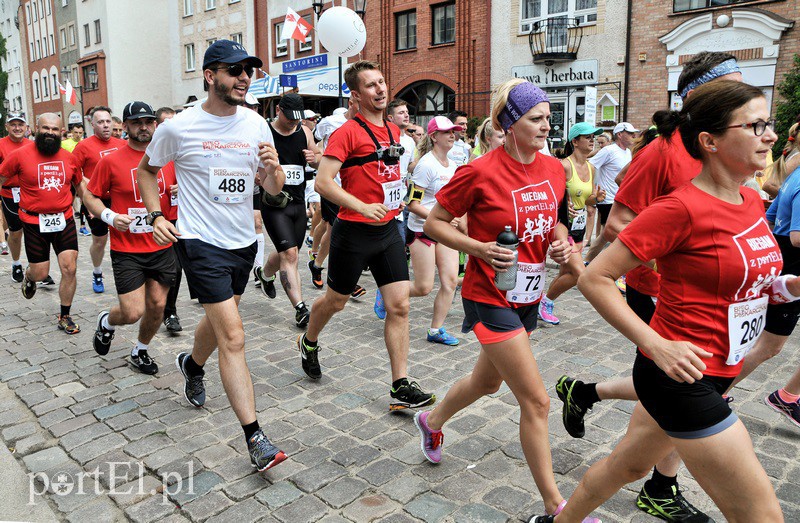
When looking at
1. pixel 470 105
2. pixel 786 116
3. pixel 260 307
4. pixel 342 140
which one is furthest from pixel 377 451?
pixel 470 105

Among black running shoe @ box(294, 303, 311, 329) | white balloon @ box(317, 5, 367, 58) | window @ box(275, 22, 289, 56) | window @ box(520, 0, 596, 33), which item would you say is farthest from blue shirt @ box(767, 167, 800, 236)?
window @ box(275, 22, 289, 56)

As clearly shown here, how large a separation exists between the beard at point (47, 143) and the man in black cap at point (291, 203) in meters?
2.40

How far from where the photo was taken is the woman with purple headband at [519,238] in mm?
2842

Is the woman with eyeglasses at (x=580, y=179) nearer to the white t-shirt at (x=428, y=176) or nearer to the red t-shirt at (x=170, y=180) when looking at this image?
the white t-shirt at (x=428, y=176)

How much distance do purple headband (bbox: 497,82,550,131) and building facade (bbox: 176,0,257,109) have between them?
3085 centimetres

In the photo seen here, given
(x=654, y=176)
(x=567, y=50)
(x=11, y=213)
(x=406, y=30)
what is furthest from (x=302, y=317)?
(x=406, y=30)

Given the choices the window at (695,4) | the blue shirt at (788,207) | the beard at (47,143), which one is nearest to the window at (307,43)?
the window at (695,4)

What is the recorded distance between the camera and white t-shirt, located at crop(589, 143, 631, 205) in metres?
9.40

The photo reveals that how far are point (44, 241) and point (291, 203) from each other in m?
2.77

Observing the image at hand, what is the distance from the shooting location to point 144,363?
5.12 m

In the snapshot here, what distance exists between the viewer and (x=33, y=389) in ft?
15.9

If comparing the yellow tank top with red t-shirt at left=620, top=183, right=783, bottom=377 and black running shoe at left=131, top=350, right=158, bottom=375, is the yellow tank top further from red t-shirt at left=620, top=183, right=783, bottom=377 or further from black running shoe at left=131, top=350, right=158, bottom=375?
red t-shirt at left=620, top=183, right=783, bottom=377

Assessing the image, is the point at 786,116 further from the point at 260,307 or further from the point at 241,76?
the point at 241,76

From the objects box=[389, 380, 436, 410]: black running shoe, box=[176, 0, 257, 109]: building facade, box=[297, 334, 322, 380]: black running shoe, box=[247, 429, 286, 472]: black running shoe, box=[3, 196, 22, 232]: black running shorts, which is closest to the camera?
box=[247, 429, 286, 472]: black running shoe
